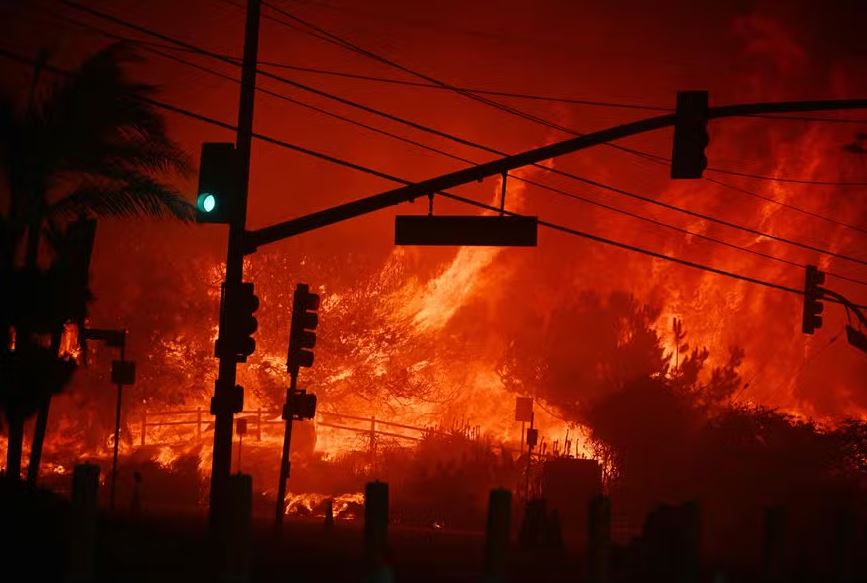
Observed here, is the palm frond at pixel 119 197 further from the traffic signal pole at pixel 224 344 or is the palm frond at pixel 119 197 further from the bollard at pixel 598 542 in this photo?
the bollard at pixel 598 542

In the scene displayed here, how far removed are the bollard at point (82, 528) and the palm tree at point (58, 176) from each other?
8.62 metres

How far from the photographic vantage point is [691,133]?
17172 mm

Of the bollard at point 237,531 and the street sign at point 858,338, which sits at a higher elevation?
A: the street sign at point 858,338

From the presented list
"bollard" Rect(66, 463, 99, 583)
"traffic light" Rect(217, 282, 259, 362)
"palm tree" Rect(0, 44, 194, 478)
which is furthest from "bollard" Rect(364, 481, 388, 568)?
"palm tree" Rect(0, 44, 194, 478)

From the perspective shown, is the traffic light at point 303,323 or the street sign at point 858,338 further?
the street sign at point 858,338

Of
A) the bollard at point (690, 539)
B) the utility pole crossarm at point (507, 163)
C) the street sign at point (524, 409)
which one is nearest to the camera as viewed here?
the bollard at point (690, 539)

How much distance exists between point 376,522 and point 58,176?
41.8ft

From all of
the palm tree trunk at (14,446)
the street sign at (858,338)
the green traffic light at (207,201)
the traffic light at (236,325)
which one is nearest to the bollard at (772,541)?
the traffic light at (236,325)

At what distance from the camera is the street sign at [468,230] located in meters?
18.1

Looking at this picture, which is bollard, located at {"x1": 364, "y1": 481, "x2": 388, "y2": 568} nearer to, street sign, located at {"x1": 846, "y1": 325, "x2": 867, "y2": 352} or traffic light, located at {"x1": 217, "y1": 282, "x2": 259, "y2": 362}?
traffic light, located at {"x1": 217, "y1": 282, "x2": 259, "y2": 362}

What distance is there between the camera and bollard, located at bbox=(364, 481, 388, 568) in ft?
42.0

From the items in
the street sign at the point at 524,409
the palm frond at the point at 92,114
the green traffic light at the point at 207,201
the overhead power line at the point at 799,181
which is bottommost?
the street sign at the point at 524,409

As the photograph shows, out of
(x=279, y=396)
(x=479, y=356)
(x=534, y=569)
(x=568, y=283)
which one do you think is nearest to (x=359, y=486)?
(x=279, y=396)

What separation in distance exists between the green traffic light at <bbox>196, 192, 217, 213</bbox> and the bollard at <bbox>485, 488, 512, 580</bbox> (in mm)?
7661
